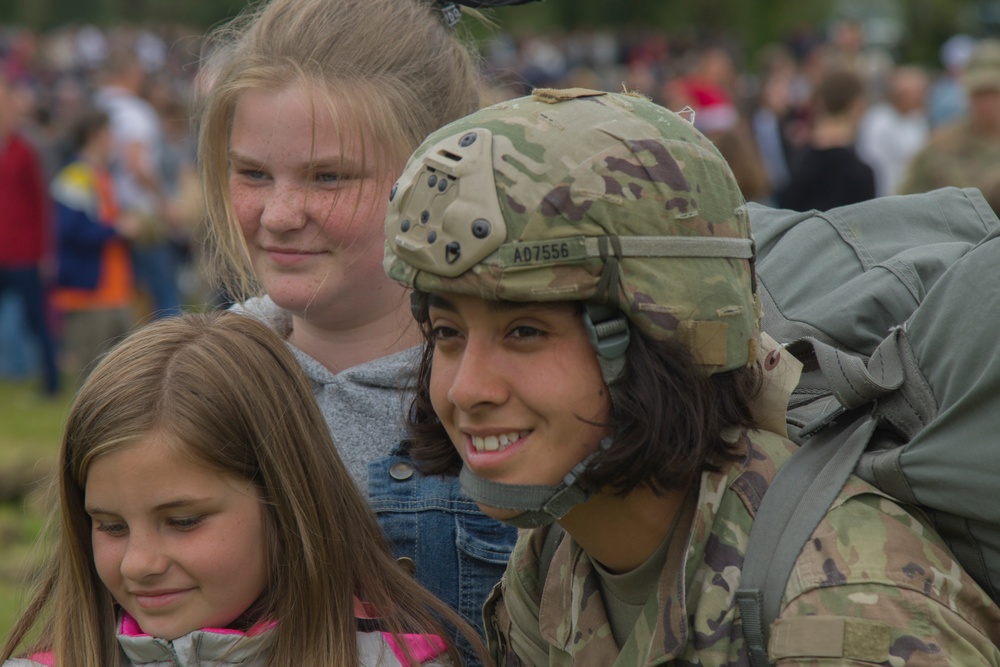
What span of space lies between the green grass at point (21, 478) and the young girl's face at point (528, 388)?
1.32 metres

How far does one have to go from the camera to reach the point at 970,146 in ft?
29.8

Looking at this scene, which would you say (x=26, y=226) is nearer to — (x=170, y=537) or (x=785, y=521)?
(x=170, y=537)

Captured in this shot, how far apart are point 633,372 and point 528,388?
17 centimetres

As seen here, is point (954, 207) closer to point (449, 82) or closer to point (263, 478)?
point (449, 82)

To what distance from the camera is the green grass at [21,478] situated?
603 centimetres

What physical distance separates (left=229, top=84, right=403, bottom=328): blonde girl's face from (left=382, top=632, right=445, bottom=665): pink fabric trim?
0.74m

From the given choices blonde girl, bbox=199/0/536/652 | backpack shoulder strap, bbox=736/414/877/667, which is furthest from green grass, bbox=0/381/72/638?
backpack shoulder strap, bbox=736/414/877/667

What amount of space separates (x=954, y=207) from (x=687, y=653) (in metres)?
1.09

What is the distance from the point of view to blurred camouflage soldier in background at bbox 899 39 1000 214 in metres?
8.75

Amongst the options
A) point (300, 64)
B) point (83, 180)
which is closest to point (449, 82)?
point (300, 64)

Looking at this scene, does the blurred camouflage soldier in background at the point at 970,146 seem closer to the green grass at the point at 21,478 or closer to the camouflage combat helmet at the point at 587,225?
the green grass at the point at 21,478

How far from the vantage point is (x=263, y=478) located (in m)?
2.63

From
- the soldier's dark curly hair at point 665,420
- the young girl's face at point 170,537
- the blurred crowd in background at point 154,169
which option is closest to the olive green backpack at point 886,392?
the soldier's dark curly hair at point 665,420

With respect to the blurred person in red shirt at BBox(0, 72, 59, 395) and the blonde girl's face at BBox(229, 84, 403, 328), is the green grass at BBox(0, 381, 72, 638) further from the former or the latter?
the blonde girl's face at BBox(229, 84, 403, 328)
